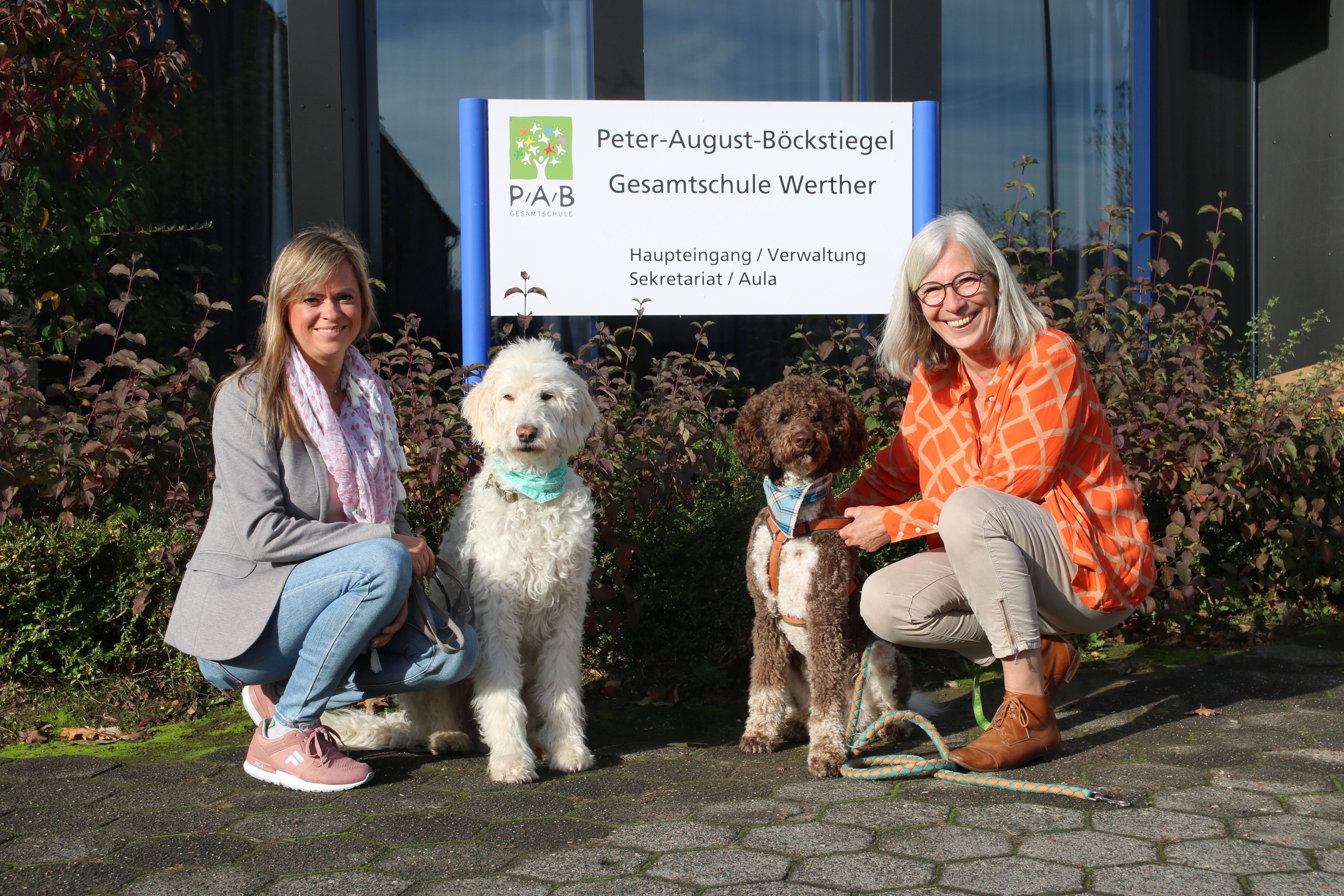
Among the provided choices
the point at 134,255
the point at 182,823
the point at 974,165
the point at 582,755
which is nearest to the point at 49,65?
the point at 134,255

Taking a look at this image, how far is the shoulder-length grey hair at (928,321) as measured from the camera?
11.2 ft

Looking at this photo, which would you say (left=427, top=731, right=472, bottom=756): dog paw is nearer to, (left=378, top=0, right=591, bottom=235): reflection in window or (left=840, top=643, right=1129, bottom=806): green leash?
(left=840, top=643, right=1129, bottom=806): green leash

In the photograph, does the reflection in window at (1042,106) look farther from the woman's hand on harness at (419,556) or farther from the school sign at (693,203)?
the woman's hand on harness at (419,556)

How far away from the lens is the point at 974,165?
737 cm

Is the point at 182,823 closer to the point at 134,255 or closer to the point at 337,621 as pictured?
the point at 337,621

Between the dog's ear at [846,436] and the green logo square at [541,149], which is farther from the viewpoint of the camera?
the green logo square at [541,149]

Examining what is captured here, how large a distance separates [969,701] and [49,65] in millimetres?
4344

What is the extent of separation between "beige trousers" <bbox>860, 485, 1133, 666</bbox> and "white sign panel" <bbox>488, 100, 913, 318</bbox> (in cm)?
185

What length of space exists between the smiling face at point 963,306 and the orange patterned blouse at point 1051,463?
13cm

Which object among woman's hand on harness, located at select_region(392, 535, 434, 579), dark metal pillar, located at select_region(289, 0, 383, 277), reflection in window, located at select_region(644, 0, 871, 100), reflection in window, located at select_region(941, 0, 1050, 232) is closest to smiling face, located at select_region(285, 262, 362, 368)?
woman's hand on harness, located at select_region(392, 535, 434, 579)

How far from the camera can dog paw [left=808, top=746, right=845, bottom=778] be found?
3211 millimetres

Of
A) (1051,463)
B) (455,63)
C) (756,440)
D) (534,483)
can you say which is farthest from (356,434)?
(455,63)

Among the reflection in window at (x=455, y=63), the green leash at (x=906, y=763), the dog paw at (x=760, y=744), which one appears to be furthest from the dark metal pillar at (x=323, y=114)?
the green leash at (x=906, y=763)

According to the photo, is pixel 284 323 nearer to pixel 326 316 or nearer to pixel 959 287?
pixel 326 316
